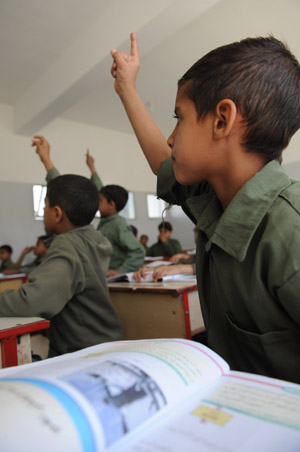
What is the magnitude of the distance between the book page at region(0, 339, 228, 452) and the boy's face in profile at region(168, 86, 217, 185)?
1.09 feet

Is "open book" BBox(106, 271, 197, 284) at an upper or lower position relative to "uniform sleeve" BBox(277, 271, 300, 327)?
lower

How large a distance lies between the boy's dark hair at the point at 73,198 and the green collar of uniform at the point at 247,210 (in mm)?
1085

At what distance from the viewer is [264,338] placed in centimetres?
60

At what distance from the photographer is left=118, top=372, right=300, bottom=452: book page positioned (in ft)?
1.03

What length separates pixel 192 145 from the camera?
0.67 meters

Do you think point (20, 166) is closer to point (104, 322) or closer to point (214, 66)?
point (104, 322)

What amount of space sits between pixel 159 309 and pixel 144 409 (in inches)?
59.1

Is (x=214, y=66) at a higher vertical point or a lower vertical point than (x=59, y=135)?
lower

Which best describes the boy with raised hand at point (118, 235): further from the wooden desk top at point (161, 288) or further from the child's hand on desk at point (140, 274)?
the wooden desk top at point (161, 288)

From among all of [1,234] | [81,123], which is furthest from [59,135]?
[1,234]

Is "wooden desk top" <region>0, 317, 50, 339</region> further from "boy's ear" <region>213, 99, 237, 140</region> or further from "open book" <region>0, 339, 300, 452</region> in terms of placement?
"boy's ear" <region>213, 99, 237, 140</region>

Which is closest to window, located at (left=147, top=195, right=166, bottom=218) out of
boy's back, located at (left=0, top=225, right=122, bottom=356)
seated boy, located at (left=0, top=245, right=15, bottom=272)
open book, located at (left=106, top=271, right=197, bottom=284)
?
seated boy, located at (left=0, top=245, right=15, bottom=272)

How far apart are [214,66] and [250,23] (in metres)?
4.09

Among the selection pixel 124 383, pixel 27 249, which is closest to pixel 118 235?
pixel 124 383
